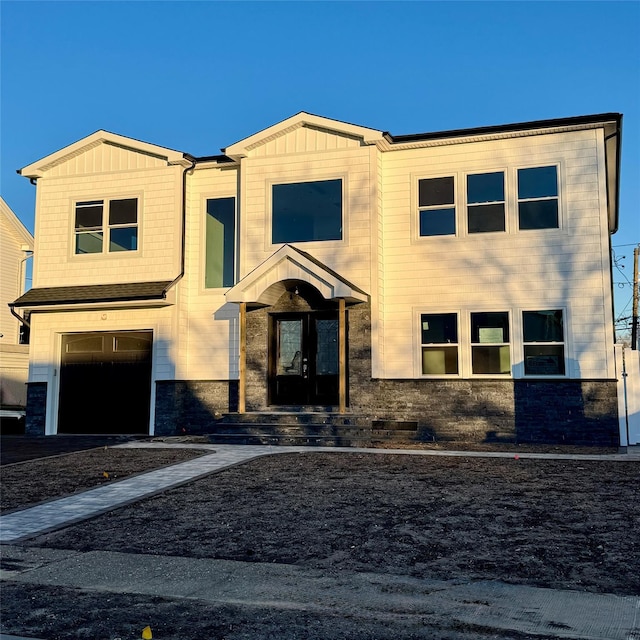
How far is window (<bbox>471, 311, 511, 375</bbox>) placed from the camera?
15.5m

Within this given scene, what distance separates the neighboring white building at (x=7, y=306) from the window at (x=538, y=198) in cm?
2111

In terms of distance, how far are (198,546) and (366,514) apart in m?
1.91

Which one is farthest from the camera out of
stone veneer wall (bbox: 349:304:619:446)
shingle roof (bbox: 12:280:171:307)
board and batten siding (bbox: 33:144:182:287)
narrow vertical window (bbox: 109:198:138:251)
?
narrow vertical window (bbox: 109:198:138:251)

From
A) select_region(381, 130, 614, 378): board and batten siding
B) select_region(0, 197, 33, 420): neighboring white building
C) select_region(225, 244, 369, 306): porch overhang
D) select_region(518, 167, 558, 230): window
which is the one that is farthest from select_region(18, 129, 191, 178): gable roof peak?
select_region(0, 197, 33, 420): neighboring white building

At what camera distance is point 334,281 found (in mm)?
14719

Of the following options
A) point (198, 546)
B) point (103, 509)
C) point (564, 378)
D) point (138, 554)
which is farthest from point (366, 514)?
point (564, 378)

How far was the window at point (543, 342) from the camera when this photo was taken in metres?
15.1

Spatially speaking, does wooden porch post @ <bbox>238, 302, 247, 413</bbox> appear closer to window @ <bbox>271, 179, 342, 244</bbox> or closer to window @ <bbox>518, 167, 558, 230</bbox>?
window @ <bbox>271, 179, 342, 244</bbox>

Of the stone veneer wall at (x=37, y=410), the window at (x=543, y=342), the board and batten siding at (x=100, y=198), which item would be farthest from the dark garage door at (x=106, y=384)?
the window at (x=543, y=342)

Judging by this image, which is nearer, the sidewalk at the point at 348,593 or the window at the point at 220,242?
the sidewalk at the point at 348,593

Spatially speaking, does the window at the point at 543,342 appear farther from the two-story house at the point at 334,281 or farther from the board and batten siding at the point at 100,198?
the board and batten siding at the point at 100,198

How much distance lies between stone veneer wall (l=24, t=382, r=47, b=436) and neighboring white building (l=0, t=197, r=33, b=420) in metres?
10.4

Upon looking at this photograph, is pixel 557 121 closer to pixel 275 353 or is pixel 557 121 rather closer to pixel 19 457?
pixel 275 353

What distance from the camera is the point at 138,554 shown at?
609 centimetres
